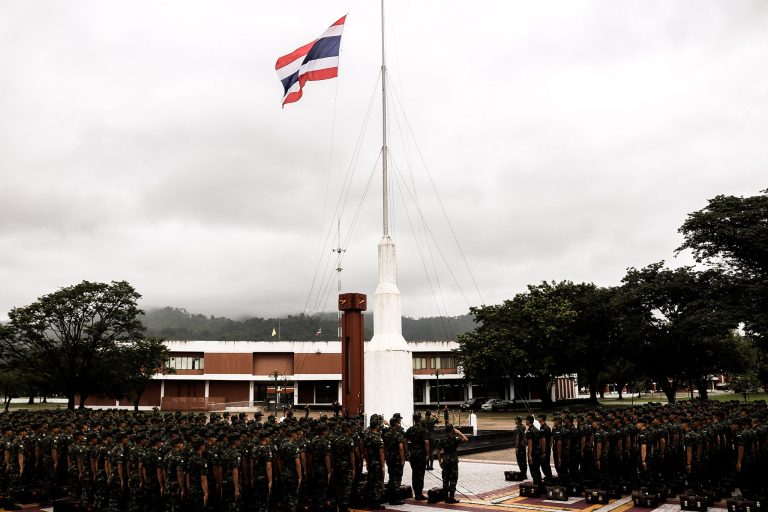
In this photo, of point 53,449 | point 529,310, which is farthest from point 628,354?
point 53,449

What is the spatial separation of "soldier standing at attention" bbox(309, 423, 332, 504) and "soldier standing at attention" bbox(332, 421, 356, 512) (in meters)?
0.20

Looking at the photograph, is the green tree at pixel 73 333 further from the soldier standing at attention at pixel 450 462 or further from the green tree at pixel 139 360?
the soldier standing at attention at pixel 450 462

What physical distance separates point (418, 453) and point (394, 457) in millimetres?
640

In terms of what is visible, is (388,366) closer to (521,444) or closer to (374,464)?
(521,444)

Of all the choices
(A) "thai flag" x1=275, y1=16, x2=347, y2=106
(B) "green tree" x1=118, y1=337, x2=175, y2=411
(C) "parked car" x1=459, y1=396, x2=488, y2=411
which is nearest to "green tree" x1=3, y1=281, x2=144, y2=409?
(B) "green tree" x1=118, y1=337, x2=175, y2=411

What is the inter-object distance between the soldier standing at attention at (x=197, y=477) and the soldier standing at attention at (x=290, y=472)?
1.52 meters

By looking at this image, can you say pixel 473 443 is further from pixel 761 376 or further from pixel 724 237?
pixel 761 376

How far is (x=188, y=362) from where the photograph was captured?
6500 cm

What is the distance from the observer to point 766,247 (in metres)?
36.8

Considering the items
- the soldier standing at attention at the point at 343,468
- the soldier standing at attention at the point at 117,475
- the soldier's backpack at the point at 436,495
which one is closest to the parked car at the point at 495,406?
the soldier's backpack at the point at 436,495

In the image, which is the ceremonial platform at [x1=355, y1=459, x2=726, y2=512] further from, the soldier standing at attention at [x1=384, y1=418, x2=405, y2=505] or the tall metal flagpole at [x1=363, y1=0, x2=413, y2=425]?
the tall metal flagpole at [x1=363, y1=0, x2=413, y2=425]

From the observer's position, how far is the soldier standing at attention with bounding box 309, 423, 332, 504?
12.2 m

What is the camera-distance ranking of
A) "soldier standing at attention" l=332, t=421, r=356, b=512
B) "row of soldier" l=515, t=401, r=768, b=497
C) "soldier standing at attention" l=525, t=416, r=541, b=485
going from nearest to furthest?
"soldier standing at attention" l=332, t=421, r=356, b=512
"row of soldier" l=515, t=401, r=768, b=497
"soldier standing at attention" l=525, t=416, r=541, b=485

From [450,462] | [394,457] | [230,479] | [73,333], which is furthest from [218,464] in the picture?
[73,333]
